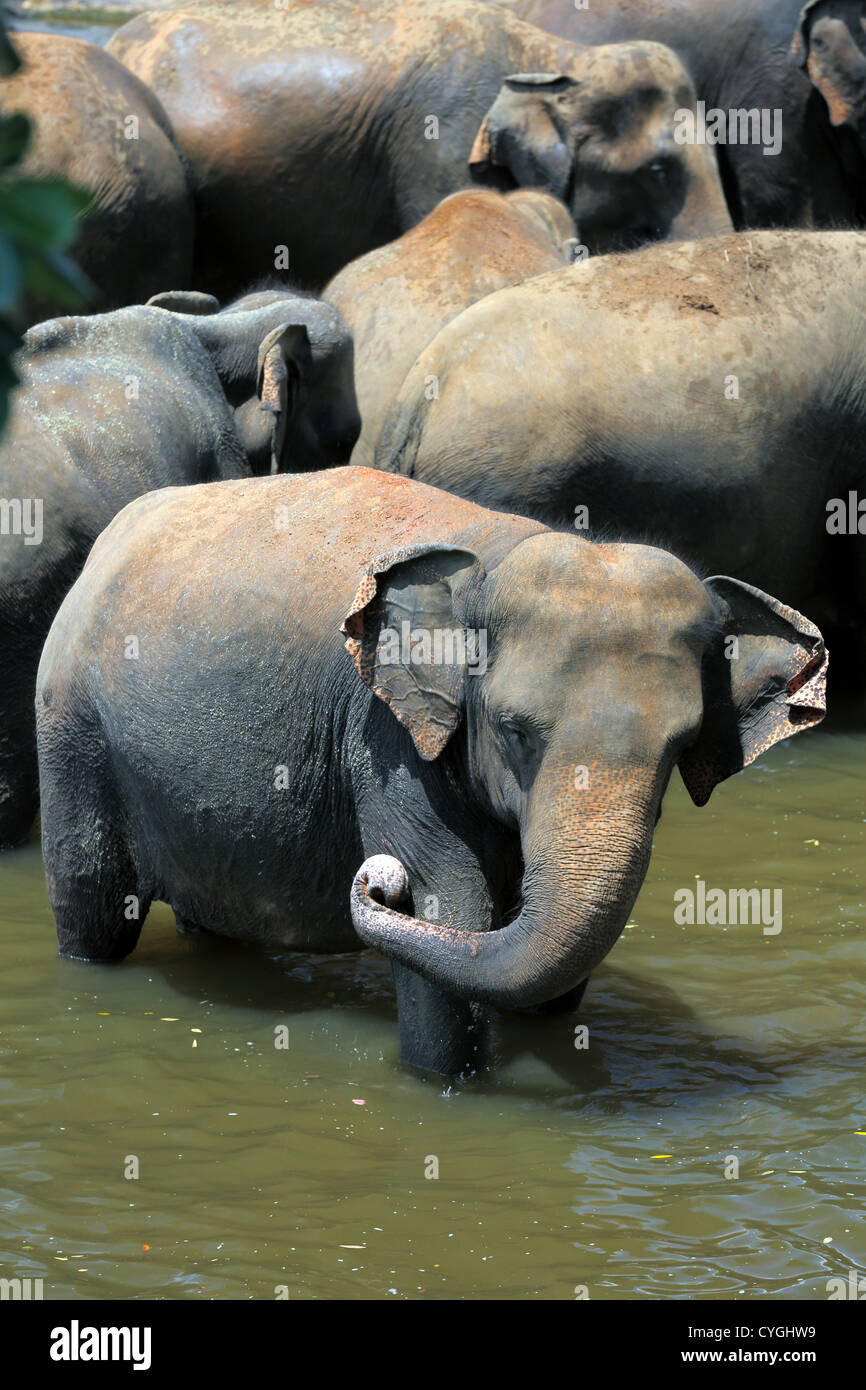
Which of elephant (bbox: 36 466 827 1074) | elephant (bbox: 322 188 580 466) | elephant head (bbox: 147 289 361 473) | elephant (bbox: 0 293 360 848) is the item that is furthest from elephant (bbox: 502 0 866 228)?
elephant (bbox: 36 466 827 1074)

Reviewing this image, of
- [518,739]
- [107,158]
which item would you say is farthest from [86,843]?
[107,158]

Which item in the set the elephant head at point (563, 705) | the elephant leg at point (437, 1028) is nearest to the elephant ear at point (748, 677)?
the elephant head at point (563, 705)

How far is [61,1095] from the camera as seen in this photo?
4.50m

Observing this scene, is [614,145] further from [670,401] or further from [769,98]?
[670,401]

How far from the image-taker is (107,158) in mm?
9094

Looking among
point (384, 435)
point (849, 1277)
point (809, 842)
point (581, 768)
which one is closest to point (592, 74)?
point (384, 435)

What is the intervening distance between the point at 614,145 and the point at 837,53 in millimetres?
1238

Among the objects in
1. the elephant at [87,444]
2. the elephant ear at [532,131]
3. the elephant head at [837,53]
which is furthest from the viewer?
the elephant head at [837,53]

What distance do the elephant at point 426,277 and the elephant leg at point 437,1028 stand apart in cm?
404

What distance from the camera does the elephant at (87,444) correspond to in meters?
6.26

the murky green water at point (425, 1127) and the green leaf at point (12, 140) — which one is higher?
the green leaf at point (12, 140)

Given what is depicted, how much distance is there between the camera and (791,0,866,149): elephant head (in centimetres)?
966

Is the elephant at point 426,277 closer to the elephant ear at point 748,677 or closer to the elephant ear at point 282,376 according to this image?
the elephant ear at point 282,376

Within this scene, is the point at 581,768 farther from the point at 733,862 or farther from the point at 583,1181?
the point at 733,862
